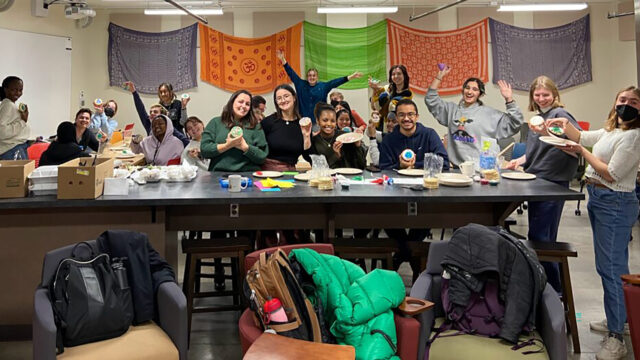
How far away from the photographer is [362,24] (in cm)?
1007

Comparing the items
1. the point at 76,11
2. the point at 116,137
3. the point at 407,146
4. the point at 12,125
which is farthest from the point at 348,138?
the point at 76,11

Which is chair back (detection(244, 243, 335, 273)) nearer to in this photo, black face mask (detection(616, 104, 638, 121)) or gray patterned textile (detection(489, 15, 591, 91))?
black face mask (detection(616, 104, 638, 121))

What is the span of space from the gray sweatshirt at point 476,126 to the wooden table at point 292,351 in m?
3.14

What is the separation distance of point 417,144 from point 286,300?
8.31 feet

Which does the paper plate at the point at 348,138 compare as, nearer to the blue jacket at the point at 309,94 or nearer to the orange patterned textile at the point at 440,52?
the blue jacket at the point at 309,94

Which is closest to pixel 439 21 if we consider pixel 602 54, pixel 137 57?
pixel 602 54

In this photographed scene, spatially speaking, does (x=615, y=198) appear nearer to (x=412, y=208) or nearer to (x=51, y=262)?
(x=412, y=208)

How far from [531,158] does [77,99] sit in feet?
27.6

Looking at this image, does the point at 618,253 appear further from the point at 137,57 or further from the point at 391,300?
the point at 137,57

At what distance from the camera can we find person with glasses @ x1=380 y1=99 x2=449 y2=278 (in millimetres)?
4258

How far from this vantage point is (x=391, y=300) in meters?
2.24

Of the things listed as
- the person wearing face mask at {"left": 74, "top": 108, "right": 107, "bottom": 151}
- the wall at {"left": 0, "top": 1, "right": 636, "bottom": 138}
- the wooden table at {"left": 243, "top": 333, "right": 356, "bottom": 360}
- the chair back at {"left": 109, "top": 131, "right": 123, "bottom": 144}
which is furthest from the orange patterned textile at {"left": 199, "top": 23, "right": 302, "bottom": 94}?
the wooden table at {"left": 243, "top": 333, "right": 356, "bottom": 360}

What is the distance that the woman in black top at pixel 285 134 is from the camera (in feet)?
14.7

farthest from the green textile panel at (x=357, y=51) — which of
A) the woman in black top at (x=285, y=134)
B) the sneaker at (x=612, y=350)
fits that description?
the sneaker at (x=612, y=350)
